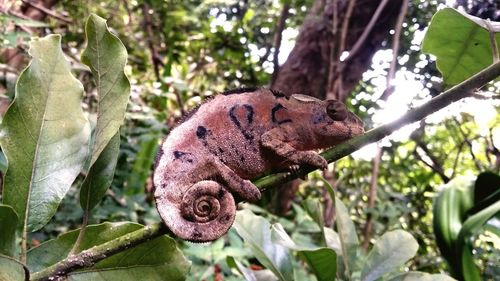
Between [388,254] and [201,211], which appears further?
[388,254]

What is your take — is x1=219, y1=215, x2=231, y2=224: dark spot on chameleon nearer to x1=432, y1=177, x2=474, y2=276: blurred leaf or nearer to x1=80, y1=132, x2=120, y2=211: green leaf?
x1=80, y1=132, x2=120, y2=211: green leaf

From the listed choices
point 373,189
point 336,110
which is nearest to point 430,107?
point 336,110

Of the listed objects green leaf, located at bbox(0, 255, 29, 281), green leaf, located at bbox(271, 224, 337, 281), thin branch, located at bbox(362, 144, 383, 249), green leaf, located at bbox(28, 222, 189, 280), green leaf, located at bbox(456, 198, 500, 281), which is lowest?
thin branch, located at bbox(362, 144, 383, 249)

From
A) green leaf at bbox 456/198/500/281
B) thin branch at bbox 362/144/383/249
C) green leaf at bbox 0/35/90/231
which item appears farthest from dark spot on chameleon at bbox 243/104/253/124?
thin branch at bbox 362/144/383/249

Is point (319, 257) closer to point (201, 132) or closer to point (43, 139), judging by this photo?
point (201, 132)

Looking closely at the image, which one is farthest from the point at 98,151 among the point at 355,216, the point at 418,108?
the point at 355,216

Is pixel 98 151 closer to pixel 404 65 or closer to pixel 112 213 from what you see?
pixel 112 213

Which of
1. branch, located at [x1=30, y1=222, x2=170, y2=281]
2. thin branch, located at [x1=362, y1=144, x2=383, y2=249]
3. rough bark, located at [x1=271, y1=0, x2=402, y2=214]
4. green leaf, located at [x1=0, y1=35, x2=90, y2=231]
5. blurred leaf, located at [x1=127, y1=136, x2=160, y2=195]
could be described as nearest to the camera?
branch, located at [x1=30, y1=222, x2=170, y2=281]
